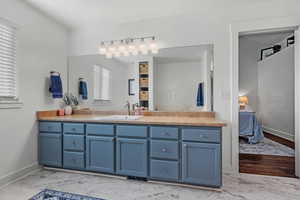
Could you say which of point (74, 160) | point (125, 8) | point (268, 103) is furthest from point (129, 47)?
point (268, 103)

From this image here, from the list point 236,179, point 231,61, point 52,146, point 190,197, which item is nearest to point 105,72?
point 52,146

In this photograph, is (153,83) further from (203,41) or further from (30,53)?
(30,53)

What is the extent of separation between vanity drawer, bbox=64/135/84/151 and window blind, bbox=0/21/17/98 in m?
0.86

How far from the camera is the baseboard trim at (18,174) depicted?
220cm

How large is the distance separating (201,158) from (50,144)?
207cm

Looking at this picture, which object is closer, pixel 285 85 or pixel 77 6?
pixel 77 6

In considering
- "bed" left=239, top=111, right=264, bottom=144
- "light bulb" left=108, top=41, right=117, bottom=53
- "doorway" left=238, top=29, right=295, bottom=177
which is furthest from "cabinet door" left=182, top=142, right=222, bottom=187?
"bed" left=239, top=111, right=264, bottom=144

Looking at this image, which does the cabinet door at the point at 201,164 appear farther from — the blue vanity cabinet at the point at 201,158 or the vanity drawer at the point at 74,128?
the vanity drawer at the point at 74,128

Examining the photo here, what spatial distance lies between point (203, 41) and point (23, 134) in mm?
2774

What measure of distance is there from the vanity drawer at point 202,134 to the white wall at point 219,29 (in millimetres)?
630

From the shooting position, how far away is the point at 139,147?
2258 mm

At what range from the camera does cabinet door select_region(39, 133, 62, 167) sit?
8.46 feet

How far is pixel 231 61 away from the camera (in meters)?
2.53

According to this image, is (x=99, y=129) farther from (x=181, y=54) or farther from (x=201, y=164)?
(x=181, y=54)
